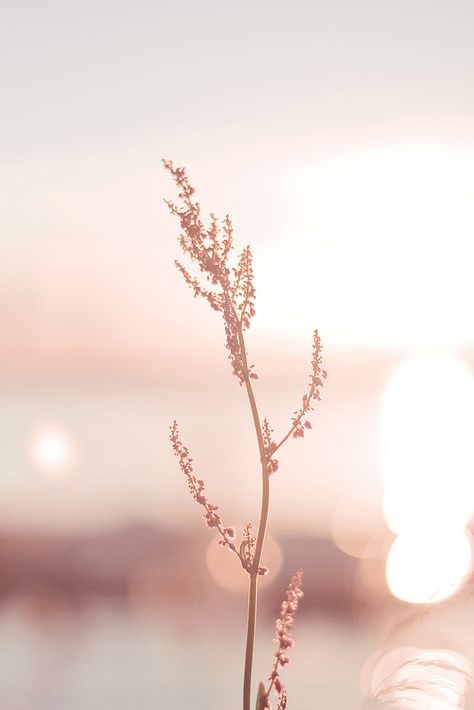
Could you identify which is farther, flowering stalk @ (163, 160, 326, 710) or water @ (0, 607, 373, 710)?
water @ (0, 607, 373, 710)

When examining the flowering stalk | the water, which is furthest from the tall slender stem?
the water

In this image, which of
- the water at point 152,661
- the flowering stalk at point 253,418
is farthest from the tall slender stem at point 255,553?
the water at point 152,661

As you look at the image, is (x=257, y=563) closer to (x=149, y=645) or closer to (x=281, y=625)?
(x=281, y=625)

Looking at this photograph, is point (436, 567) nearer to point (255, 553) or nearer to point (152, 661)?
point (255, 553)

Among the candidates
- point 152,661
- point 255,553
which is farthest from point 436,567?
point 152,661

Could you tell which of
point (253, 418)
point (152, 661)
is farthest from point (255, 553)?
point (152, 661)

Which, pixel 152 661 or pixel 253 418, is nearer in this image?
pixel 253 418

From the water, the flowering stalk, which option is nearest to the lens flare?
the flowering stalk

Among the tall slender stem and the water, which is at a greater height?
the water

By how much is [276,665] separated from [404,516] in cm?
106

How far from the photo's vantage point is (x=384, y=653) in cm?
201

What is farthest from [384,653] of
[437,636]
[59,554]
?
[59,554]

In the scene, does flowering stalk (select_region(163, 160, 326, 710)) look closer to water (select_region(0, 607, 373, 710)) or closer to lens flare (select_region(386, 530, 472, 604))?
lens flare (select_region(386, 530, 472, 604))

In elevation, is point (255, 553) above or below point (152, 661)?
below
